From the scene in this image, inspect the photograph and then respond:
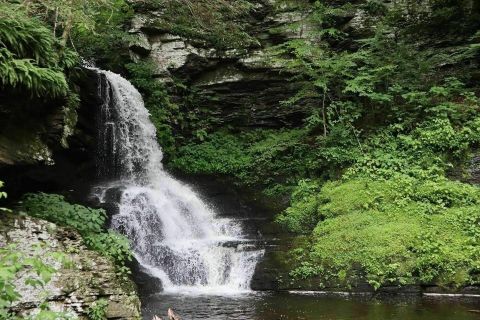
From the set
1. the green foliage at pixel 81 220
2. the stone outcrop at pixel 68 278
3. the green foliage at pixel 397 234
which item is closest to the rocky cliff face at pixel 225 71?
the green foliage at pixel 397 234

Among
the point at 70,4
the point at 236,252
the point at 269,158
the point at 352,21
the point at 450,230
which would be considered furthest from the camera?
the point at 352,21

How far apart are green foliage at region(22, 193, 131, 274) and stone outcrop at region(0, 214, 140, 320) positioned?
0.98ft

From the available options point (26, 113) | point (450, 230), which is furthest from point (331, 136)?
point (26, 113)

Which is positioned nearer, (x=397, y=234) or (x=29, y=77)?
(x=29, y=77)

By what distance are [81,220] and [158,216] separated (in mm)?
4047

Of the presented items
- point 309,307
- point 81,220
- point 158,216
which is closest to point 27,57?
point 81,220

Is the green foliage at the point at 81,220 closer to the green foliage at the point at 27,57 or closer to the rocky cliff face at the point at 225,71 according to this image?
the green foliage at the point at 27,57

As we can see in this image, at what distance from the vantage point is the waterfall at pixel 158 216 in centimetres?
1032

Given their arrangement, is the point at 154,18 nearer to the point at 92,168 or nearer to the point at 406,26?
the point at 92,168

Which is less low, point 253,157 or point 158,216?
point 253,157

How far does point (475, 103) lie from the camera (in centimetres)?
1288

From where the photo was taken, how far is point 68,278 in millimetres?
6438

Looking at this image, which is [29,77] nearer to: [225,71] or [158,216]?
[158,216]

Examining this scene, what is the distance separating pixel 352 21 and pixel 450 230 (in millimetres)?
10201
